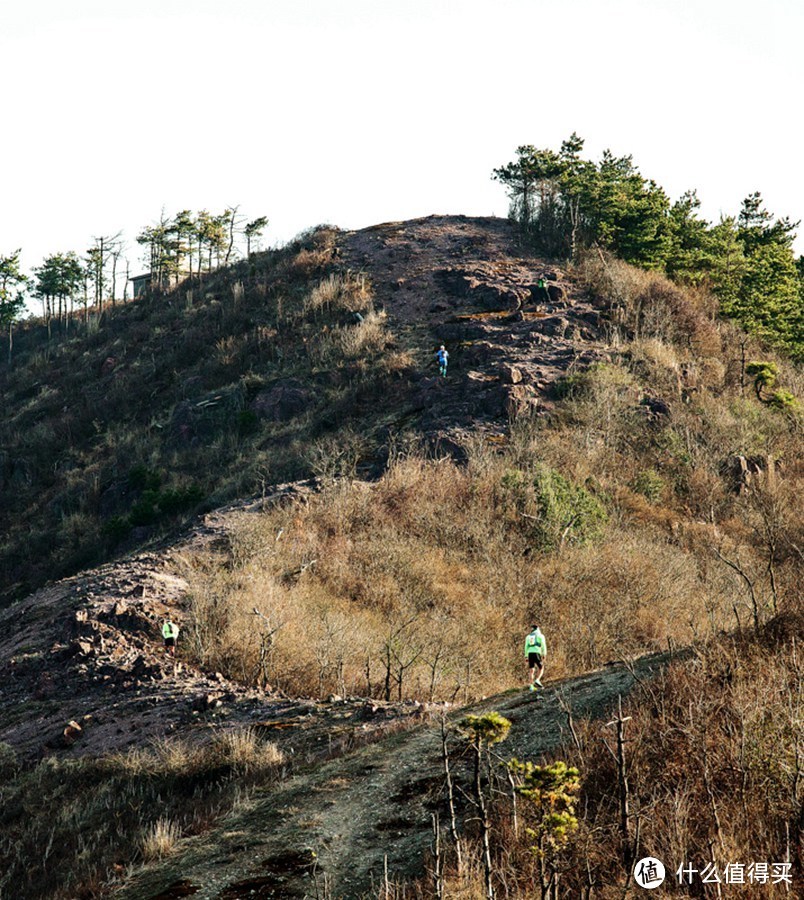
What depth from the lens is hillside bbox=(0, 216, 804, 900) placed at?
30.8ft

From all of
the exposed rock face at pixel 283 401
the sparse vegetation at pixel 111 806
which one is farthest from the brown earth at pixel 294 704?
the exposed rock face at pixel 283 401

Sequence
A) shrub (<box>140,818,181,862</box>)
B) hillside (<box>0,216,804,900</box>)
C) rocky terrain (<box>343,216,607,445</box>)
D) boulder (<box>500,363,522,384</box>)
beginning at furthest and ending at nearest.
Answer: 1. boulder (<box>500,363,522,384</box>)
2. rocky terrain (<box>343,216,607,445</box>)
3. shrub (<box>140,818,181,862</box>)
4. hillside (<box>0,216,804,900</box>)

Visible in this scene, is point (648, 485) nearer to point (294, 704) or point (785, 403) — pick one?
point (785, 403)

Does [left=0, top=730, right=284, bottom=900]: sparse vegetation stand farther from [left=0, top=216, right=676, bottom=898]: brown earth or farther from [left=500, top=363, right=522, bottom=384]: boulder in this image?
[left=500, top=363, right=522, bottom=384]: boulder

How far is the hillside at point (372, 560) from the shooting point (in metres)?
9.38

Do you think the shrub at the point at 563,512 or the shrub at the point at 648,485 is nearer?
the shrub at the point at 563,512

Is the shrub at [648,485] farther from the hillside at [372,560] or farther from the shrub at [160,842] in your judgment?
the shrub at [160,842]

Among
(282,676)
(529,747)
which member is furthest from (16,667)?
(529,747)

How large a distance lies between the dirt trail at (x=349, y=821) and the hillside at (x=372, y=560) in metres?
0.05

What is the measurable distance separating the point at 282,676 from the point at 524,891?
35.0 ft

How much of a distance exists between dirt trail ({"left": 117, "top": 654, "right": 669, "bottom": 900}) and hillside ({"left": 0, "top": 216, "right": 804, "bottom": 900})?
0.17ft

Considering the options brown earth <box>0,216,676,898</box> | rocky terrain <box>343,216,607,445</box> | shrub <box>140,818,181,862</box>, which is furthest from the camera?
rocky terrain <box>343,216,607,445</box>

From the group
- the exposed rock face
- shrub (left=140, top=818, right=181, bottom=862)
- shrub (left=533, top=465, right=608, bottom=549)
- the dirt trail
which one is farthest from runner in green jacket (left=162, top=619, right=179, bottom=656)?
the exposed rock face

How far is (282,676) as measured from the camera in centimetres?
1700
